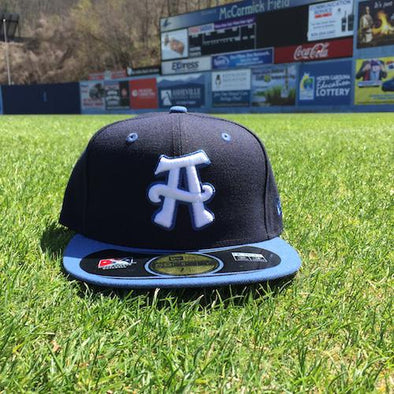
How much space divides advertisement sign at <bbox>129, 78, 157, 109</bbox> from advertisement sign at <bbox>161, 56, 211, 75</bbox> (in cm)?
157

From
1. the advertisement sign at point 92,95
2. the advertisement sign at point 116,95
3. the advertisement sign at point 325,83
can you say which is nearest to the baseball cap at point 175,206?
the advertisement sign at point 325,83

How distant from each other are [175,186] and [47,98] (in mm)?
37789

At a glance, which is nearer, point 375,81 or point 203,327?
point 203,327

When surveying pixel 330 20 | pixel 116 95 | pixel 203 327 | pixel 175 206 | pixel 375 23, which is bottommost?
pixel 203 327

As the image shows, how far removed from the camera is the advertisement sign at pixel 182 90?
29844 mm

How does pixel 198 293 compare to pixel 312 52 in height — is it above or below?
below

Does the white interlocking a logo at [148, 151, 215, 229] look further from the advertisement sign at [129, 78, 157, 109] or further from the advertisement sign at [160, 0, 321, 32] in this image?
the advertisement sign at [129, 78, 157, 109]

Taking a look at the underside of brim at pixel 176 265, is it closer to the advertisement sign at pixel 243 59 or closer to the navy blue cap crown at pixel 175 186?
the navy blue cap crown at pixel 175 186

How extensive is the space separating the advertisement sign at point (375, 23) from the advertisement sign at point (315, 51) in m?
0.75

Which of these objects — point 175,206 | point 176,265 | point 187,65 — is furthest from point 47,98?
point 176,265

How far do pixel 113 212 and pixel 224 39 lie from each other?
29973 mm

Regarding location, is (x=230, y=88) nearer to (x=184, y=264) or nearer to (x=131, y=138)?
(x=131, y=138)

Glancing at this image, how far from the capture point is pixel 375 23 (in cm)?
2345

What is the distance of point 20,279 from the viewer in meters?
1.53
